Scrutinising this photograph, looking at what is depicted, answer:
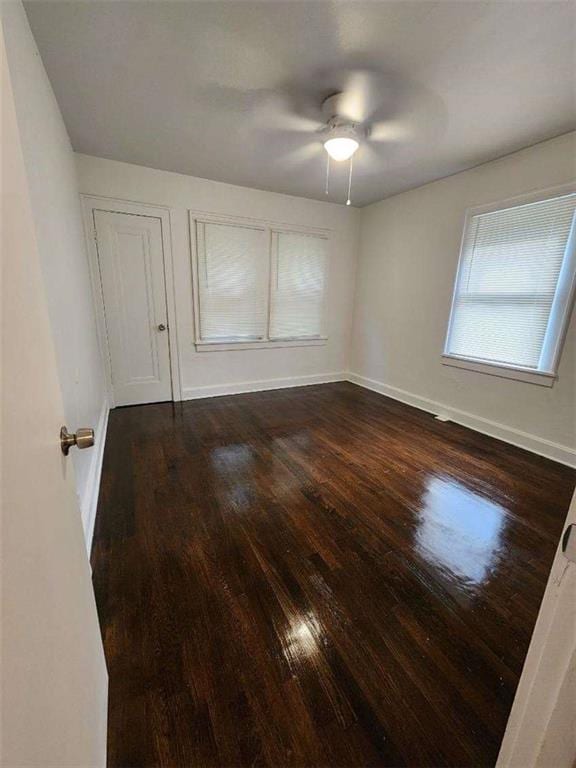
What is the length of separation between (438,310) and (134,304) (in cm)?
340

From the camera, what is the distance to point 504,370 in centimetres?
304

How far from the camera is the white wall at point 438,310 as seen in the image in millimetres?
2674

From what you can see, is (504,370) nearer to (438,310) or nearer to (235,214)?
(438,310)

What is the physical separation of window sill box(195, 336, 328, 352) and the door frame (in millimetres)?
353

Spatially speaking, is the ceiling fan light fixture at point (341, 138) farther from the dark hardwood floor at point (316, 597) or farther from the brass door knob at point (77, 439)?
the brass door knob at point (77, 439)

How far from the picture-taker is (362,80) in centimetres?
188

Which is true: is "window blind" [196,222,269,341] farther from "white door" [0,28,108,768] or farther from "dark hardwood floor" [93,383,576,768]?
"white door" [0,28,108,768]

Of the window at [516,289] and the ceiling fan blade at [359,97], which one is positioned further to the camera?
the window at [516,289]

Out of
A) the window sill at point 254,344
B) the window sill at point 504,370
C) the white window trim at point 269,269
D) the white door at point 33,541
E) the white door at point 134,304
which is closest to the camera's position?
the white door at point 33,541

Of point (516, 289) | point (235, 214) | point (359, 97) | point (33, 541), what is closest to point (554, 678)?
point (33, 541)

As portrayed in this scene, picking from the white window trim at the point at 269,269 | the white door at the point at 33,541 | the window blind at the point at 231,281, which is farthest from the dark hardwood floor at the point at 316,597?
the window blind at the point at 231,281

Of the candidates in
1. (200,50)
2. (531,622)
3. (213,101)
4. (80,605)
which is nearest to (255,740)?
(80,605)

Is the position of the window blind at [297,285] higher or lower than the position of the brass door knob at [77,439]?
higher

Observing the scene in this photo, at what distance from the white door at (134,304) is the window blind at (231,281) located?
0.46 m
